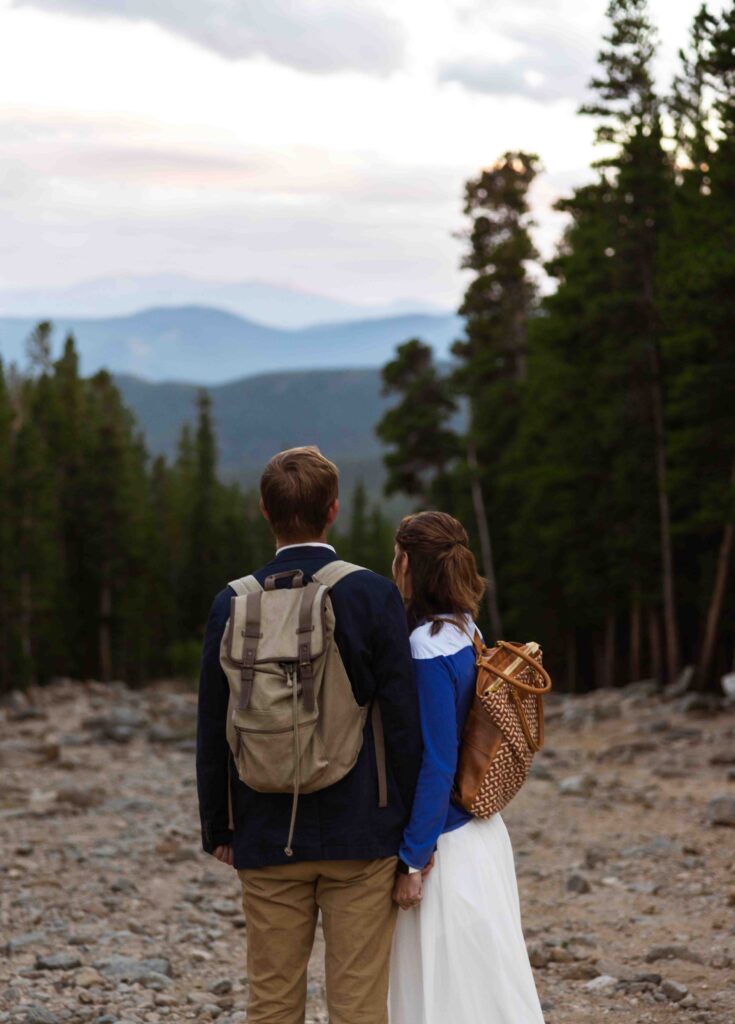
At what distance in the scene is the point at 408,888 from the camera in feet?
13.5

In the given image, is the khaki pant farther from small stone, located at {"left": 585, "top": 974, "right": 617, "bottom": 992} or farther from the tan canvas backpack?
small stone, located at {"left": 585, "top": 974, "right": 617, "bottom": 992}

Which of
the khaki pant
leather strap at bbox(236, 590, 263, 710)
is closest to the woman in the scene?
the khaki pant

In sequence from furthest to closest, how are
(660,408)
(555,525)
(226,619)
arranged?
(555,525) → (660,408) → (226,619)

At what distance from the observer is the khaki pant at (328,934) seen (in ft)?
13.3

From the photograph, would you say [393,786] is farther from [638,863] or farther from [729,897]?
[638,863]

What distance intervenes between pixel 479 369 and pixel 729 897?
113 ft

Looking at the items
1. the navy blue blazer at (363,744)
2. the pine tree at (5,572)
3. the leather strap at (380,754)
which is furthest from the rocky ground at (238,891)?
the pine tree at (5,572)

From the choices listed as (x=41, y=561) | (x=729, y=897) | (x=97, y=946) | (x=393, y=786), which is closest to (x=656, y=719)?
(x=729, y=897)

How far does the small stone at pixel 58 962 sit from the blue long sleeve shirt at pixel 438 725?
4.84 m

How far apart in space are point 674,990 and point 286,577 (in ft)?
15.5

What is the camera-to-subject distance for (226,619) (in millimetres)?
4004

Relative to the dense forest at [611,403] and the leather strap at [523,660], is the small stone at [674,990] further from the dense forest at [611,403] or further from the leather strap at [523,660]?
the dense forest at [611,403]

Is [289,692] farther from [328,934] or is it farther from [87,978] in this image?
[87,978]

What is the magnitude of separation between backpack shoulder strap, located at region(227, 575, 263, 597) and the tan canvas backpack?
8 cm
